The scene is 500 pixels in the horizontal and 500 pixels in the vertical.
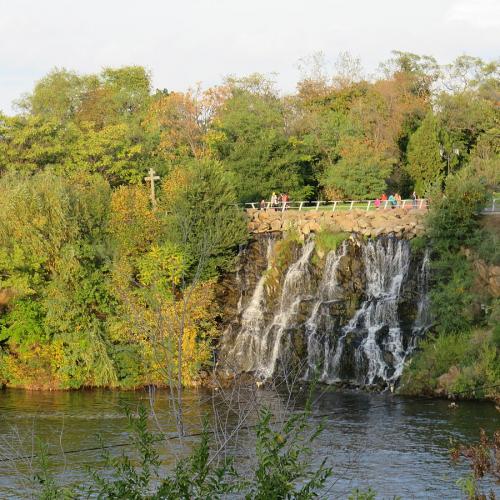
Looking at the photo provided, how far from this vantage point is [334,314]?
2030 inches

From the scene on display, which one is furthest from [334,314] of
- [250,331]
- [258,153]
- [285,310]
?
[258,153]

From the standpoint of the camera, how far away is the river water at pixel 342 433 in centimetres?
3253

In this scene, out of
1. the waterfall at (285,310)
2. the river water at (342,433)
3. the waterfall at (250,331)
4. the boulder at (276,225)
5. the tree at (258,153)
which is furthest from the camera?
the tree at (258,153)

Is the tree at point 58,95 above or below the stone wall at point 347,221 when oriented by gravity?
above

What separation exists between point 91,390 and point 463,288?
18226mm

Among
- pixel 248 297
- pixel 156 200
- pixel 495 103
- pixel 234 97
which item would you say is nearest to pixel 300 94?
pixel 234 97

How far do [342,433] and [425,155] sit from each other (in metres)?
43.0

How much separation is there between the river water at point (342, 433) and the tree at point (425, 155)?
34.6 m

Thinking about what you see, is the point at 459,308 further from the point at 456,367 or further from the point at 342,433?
the point at 342,433

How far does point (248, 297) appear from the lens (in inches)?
2190

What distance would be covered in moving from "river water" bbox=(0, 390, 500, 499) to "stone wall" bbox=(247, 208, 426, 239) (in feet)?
Answer: 33.4

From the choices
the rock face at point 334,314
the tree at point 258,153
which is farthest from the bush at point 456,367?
the tree at point 258,153

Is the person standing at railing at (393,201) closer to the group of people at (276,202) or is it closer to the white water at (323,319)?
the group of people at (276,202)

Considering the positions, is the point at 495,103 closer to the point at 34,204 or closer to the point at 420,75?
the point at 420,75
